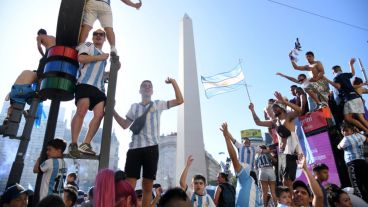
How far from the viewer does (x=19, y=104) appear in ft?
9.23

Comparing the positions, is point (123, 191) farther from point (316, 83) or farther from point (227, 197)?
point (316, 83)

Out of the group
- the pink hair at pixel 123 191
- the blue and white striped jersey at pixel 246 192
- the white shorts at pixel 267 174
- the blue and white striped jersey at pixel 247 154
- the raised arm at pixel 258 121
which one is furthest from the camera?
the blue and white striped jersey at pixel 247 154

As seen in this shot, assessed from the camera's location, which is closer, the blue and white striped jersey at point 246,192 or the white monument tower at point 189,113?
the blue and white striped jersey at point 246,192

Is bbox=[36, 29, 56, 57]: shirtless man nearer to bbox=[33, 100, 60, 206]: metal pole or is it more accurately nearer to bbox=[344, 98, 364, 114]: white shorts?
bbox=[33, 100, 60, 206]: metal pole

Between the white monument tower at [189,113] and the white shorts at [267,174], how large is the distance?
4.95m

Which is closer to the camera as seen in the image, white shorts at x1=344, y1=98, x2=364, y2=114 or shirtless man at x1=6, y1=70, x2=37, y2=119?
shirtless man at x1=6, y1=70, x2=37, y2=119

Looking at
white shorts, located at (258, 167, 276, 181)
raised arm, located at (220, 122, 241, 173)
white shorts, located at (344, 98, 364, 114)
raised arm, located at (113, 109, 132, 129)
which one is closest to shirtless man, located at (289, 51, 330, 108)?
white shorts, located at (344, 98, 364, 114)

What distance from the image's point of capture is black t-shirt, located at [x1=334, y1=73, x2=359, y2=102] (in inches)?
206

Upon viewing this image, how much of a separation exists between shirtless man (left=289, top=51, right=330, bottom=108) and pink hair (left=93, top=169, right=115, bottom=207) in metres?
5.13

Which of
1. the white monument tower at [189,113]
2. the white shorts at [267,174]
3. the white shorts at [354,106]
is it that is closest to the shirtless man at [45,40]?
the white shorts at [267,174]

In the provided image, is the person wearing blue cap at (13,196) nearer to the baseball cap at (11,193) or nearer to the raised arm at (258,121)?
the baseball cap at (11,193)

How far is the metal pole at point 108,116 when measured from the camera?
93.0 inches

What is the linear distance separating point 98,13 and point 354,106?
468cm

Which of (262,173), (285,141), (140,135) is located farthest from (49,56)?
(262,173)
